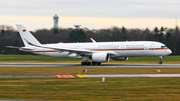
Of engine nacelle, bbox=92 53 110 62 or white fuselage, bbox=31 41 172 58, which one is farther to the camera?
white fuselage, bbox=31 41 172 58

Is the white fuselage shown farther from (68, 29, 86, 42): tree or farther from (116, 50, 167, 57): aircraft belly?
(68, 29, 86, 42): tree

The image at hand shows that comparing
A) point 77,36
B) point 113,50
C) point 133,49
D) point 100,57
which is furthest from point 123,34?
point 100,57

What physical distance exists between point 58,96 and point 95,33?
7953cm

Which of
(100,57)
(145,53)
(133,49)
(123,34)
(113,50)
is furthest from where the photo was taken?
(123,34)

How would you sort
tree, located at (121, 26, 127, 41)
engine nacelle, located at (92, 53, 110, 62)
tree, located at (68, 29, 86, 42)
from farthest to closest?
tree, located at (68, 29, 86, 42) → tree, located at (121, 26, 127, 41) → engine nacelle, located at (92, 53, 110, 62)

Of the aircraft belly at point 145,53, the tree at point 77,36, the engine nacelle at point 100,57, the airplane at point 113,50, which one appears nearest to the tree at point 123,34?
the tree at point 77,36

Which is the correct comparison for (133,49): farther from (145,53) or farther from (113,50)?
(113,50)

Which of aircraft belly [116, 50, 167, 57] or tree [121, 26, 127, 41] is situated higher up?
tree [121, 26, 127, 41]

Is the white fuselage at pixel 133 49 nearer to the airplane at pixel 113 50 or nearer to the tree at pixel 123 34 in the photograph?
the airplane at pixel 113 50

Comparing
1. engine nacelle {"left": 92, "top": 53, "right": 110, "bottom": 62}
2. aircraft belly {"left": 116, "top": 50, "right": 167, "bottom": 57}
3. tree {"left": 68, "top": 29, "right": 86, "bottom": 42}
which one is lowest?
engine nacelle {"left": 92, "top": 53, "right": 110, "bottom": 62}

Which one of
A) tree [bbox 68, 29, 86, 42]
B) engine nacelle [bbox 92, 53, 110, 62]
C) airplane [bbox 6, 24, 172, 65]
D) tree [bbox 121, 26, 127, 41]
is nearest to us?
engine nacelle [bbox 92, 53, 110, 62]

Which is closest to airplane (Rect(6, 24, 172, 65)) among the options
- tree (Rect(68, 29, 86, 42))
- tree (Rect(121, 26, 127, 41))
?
tree (Rect(121, 26, 127, 41))

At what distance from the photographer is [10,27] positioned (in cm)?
9462

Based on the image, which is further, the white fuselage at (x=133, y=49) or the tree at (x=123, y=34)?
the tree at (x=123, y=34)
